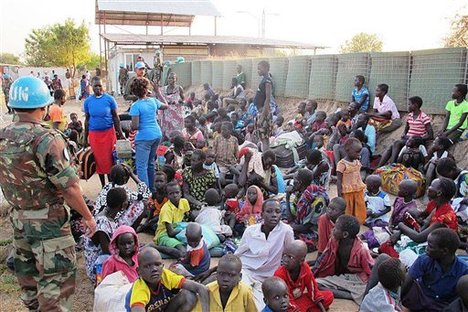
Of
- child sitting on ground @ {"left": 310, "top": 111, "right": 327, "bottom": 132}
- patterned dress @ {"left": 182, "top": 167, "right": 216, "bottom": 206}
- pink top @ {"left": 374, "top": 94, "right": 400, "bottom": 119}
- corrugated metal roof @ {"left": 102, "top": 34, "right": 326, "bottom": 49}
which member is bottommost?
patterned dress @ {"left": 182, "top": 167, "right": 216, "bottom": 206}

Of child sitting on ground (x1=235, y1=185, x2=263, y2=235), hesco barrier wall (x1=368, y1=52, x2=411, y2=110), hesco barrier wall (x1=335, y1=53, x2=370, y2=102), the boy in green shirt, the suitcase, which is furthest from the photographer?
hesco barrier wall (x1=335, y1=53, x2=370, y2=102)

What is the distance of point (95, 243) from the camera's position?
3.77 m

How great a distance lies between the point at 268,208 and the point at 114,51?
77.2 ft

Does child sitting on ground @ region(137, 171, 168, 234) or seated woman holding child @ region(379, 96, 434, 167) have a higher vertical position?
seated woman holding child @ region(379, 96, 434, 167)

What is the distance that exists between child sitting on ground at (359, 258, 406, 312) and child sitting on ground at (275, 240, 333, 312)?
0.37 metres

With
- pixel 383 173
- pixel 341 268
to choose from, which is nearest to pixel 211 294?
pixel 341 268

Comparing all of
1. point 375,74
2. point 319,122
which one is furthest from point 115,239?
point 375,74

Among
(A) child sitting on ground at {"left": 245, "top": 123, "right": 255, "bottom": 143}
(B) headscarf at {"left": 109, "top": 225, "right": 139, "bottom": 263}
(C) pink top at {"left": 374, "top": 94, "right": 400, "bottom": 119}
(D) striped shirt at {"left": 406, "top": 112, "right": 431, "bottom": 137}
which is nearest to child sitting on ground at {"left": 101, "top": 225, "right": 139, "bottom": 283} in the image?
(B) headscarf at {"left": 109, "top": 225, "right": 139, "bottom": 263}

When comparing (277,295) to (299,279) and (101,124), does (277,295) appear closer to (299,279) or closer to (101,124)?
(299,279)

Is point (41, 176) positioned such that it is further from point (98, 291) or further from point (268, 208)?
point (268, 208)

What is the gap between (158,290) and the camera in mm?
2979

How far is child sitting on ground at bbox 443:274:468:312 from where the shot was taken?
2.88 m

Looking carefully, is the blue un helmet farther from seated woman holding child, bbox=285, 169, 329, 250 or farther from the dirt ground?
seated woman holding child, bbox=285, 169, 329, 250

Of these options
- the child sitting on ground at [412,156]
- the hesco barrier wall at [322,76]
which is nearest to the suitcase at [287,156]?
the child sitting on ground at [412,156]
